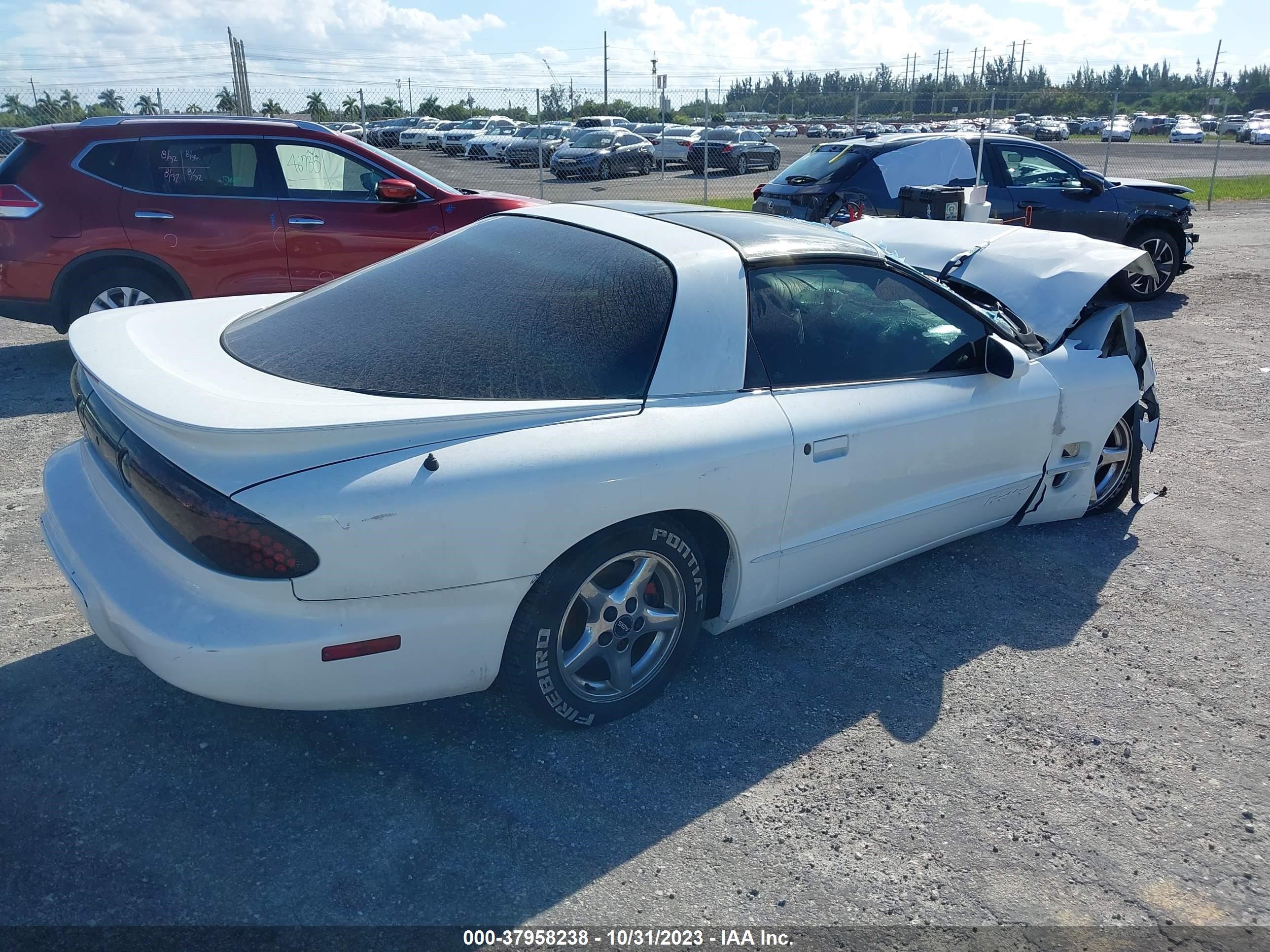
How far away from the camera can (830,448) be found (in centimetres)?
319

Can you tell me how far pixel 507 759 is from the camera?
113 inches

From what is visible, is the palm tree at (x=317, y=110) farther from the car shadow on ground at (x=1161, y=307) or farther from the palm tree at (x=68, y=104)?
the car shadow on ground at (x=1161, y=307)

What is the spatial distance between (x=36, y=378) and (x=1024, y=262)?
6414mm

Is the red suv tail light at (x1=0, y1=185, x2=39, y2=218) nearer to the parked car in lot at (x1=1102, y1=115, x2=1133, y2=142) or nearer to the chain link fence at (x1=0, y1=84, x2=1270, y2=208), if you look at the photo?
the chain link fence at (x1=0, y1=84, x2=1270, y2=208)

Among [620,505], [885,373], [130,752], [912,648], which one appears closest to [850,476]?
[885,373]

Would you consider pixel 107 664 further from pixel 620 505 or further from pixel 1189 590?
pixel 1189 590

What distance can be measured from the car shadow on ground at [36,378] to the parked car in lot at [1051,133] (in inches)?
1776

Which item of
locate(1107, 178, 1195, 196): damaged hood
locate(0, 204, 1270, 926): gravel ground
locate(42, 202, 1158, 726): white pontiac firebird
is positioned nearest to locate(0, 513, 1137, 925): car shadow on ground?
locate(0, 204, 1270, 926): gravel ground

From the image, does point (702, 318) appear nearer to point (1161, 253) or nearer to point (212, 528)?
point (212, 528)

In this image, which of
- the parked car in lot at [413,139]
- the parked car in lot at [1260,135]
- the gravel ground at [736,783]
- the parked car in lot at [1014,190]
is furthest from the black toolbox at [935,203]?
the parked car in lot at [1260,135]

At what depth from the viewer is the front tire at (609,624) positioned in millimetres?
2684

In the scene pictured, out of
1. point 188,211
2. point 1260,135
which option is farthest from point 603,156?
point 1260,135

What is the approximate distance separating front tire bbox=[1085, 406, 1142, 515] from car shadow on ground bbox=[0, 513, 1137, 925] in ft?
3.91

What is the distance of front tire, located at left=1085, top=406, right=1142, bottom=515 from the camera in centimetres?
450
